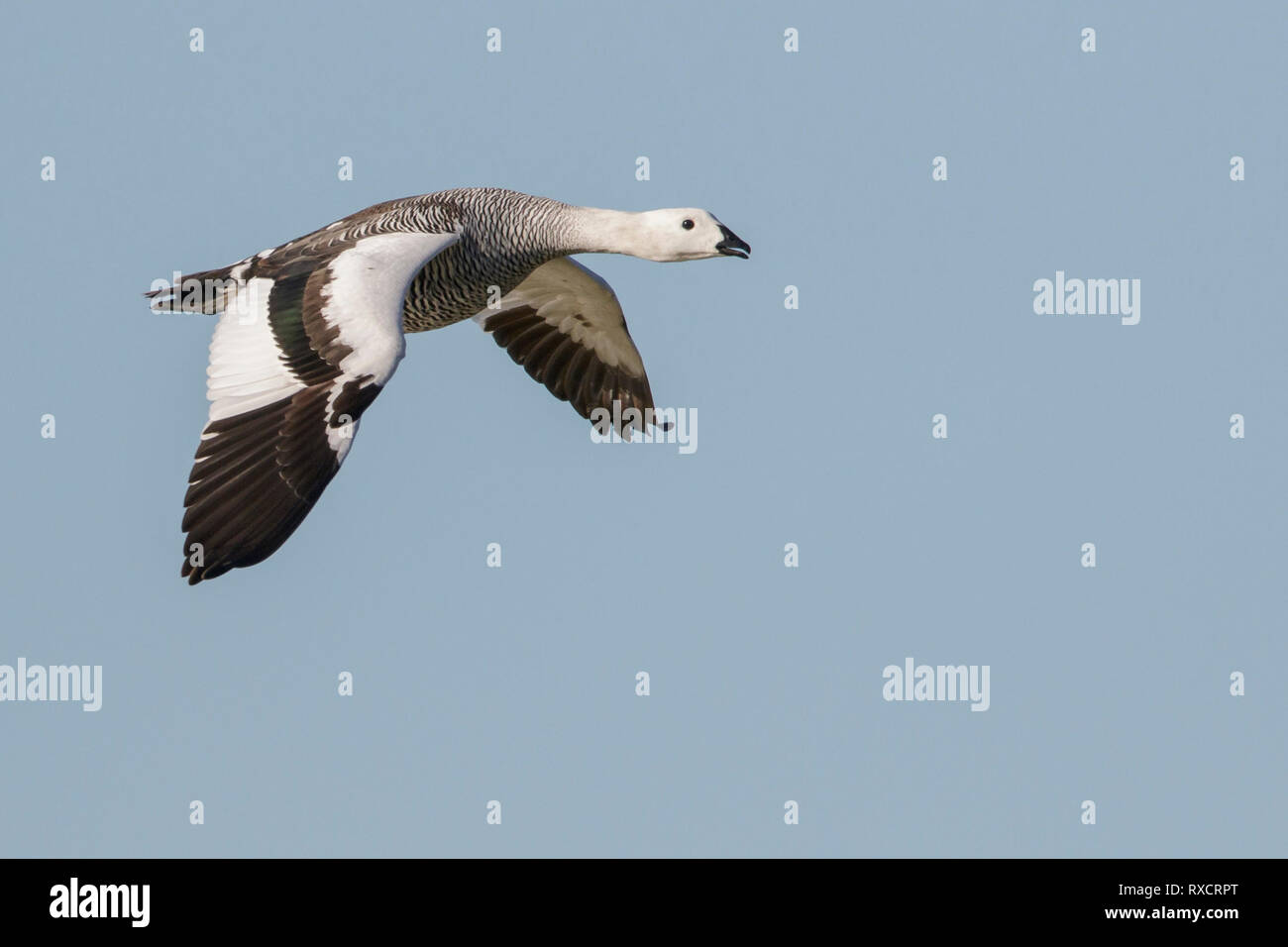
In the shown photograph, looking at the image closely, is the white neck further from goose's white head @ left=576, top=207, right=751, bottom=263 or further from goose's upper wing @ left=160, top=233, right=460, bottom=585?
goose's upper wing @ left=160, top=233, right=460, bottom=585

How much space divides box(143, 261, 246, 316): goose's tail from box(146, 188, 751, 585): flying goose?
21 millimetres

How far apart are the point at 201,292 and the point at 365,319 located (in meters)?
3.43

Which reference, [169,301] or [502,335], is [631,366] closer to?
[502,335]

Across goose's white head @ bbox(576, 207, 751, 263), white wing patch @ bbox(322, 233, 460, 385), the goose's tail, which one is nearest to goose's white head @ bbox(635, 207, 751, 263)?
goose's white head @ bbox(576, 207, 751, 263)

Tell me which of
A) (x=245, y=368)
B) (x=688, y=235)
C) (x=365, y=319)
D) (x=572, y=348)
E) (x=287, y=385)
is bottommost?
(x=287, y=385)

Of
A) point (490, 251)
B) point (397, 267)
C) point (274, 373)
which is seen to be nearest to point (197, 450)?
point (274, 373)

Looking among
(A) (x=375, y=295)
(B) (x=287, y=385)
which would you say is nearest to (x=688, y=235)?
(A) (x=375, y=295)

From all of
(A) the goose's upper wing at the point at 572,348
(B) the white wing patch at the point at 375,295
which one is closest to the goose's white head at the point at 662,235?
(B) the white wing patch at the point at 375,295

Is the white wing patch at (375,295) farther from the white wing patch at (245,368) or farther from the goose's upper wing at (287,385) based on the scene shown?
the white wing patch at (245,368)

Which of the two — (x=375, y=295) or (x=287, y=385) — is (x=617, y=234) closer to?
(x=375, y=295)

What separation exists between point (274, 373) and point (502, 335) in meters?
6.53

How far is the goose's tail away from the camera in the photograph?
22125mm

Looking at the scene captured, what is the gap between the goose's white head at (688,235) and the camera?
22844 millimetres

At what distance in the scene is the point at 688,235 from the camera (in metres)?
22.9
